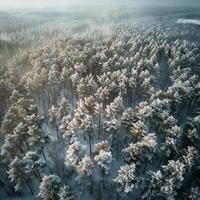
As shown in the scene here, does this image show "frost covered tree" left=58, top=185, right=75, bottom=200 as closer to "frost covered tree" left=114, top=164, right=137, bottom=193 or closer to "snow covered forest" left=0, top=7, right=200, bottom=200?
"snow covered forest" left=0, top=7, right=200, bottom=200

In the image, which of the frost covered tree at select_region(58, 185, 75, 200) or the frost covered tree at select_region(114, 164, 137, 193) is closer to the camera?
the frost covered tree at select_region(58, 185, 75, 200)

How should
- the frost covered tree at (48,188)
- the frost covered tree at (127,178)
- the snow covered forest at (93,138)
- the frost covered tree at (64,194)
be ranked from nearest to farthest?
the frost covered tree at (64,194), the frost covered tree at (48,188), the frost covered tree at (127,178), the snow covered forest at (93,138)

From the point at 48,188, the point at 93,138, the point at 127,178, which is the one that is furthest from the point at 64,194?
the point at 93,138

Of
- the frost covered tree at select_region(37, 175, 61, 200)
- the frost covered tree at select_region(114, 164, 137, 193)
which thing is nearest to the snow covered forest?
the frost covered tree at select_region(114, 164, 137, 193)

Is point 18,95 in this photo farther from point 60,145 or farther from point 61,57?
point 61,57

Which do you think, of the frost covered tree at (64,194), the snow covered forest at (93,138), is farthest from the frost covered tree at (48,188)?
the frost covered tree at (64,194)

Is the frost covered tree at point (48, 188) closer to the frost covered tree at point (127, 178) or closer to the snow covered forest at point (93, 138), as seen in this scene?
the snow covered forest at point (93, 138)

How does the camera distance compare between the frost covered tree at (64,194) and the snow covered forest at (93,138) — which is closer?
the frost covered tree at (64,194)

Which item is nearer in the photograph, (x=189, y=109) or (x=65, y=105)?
(x=65, y=105)

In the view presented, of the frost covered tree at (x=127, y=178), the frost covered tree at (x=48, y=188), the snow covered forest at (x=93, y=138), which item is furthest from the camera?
the snow covered forest at (x=93, y=138)

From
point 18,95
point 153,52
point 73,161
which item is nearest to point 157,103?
point 73,161

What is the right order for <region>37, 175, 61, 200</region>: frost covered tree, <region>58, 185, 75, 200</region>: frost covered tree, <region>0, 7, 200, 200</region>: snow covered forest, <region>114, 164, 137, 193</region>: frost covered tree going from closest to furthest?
<region>58, 185, 75, 200</region>: frost covered tree, <region>37, 175, 61, 200</region>: frost covered tree, <region>114, 164, 137, 193</region>: frost covered tree, <region>0, 7, 200, 200</region>: snow covered forest
